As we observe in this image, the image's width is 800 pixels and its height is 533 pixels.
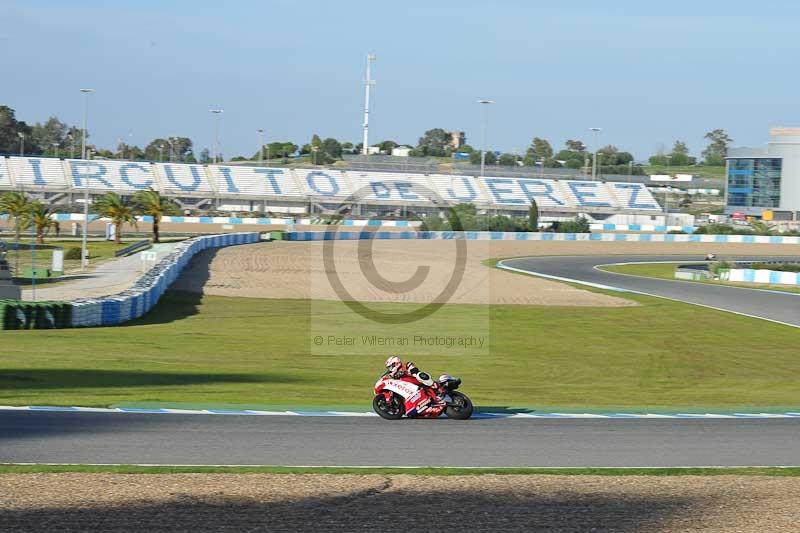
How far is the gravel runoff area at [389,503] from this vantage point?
10539mm

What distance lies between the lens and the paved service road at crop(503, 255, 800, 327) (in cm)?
4259

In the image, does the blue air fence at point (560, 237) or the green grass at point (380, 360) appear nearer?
the green grass at point (380, 360)

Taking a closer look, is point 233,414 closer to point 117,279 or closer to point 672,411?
point 672,411

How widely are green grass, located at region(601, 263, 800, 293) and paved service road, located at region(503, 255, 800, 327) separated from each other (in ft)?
5.31

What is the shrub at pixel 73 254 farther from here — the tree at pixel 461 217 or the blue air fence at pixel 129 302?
the tree at pixel 461 217

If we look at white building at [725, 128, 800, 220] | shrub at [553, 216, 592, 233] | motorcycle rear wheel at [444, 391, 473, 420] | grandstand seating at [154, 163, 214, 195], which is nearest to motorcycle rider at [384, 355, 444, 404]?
motorcycle rear wheel at [444, 391, 473, 420]

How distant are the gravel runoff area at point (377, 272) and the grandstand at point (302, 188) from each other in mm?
44886

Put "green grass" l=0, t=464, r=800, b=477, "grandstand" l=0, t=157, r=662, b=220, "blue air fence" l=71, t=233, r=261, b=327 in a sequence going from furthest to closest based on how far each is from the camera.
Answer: "grandstand" l=0, t=157, r=662, b=220
"blue air fence" l=71, t=233, r=261, b=327
"green grass" l=0, t=464, r=800, b=477

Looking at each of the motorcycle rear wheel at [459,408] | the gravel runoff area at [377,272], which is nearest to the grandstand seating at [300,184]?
the gravel runoff area at [377,272]

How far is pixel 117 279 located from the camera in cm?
4419

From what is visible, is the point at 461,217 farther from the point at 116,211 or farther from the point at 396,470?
the point at 396,470

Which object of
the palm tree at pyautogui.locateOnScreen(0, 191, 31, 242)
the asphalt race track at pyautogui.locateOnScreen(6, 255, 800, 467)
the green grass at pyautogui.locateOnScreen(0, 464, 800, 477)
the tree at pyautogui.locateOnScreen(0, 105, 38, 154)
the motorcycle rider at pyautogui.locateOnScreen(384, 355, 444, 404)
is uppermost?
the tree at pyautogui.locateOnScreen(0, 105, 38, 154)

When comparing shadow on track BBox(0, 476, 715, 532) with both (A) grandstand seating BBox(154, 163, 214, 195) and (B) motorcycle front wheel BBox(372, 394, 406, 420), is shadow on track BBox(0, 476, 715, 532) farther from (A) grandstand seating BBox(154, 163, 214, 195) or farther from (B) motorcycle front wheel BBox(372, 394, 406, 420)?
(A) grandstand seating BBox(154, 163, 214, 195)

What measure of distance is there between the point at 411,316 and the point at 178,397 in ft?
59.5
